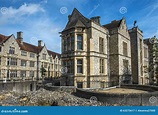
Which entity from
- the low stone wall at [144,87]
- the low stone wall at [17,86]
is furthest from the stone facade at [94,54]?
the low stone wall at [17,86]

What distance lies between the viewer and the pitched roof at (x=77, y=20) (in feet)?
53.8

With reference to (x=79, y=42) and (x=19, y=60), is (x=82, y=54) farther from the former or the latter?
(x=19, y=60)

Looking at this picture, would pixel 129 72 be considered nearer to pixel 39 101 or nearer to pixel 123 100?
pixel 123 100

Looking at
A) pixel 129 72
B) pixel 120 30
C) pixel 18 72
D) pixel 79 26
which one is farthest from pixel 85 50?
pixel 18 72

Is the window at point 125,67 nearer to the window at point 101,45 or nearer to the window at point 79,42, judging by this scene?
the window at point 101,45

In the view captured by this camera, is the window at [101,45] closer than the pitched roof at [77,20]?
No

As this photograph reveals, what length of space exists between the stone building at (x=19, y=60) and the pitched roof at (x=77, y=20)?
15.8 meters

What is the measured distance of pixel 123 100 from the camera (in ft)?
32.3

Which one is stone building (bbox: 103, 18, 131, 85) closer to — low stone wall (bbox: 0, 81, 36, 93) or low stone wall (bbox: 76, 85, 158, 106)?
low stone wall (bbox: 76, 85, 158, 106)

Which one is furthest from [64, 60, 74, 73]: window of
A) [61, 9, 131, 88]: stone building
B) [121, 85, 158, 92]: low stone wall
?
[121, 85, 158, 92]: low stone wall

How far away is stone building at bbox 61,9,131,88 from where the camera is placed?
1569cm

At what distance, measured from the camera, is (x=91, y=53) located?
51.8 feet

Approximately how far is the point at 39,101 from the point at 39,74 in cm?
2557

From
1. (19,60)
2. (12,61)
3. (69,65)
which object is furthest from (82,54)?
(19,60)
